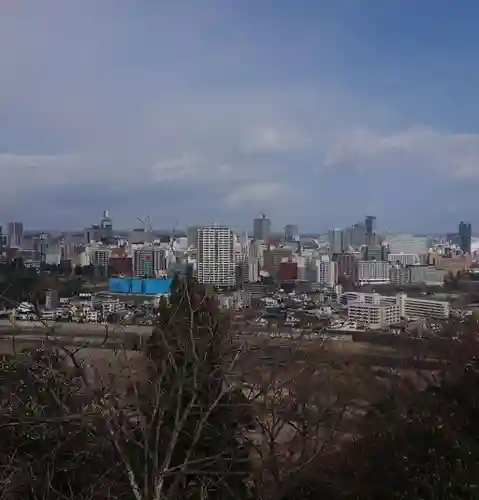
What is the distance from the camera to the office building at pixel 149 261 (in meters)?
19.3

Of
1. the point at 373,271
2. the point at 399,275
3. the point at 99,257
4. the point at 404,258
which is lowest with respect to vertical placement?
the point at 399,275

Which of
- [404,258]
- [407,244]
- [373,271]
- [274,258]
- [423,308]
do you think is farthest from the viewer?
[407,244]

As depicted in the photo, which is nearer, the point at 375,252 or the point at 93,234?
the point at 375,252

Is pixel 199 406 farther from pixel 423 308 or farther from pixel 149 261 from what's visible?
pixel 149 261

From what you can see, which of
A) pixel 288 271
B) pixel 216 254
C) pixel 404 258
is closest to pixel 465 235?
pixel 404 258

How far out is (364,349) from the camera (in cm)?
758

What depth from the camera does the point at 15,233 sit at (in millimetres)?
26703

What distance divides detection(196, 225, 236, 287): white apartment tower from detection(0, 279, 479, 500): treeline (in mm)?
14738

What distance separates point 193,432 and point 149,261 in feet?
58.3

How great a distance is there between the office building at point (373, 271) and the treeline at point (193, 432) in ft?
61.1

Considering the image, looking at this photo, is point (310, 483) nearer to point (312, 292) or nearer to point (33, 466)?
point (33, 466)

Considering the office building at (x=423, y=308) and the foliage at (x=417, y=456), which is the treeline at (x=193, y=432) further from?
the office building at (x=423, y=308)

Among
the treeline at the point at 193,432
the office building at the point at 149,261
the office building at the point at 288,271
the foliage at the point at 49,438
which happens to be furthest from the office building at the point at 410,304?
the foliage at the point at 49,438

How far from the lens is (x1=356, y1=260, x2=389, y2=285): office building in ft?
69.9
